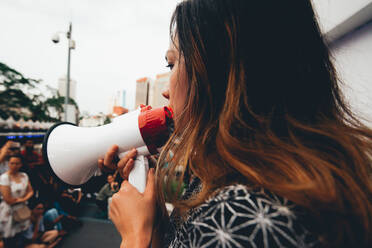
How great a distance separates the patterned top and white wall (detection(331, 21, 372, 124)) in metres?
1.24

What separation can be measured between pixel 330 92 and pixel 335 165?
34 cm

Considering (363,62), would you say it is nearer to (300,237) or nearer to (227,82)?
(227,82)

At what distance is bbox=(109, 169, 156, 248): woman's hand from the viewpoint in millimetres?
693

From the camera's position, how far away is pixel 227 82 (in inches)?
27.0

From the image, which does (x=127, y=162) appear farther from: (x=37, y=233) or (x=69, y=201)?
(x=69, y=201)

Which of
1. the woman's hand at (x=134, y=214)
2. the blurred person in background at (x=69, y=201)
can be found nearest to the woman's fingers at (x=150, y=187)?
the woman's hand at (x=134, y=214)

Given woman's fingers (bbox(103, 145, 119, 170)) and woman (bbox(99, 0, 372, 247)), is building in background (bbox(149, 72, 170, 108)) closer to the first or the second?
woman (bbox(99, 0, 372, 247))

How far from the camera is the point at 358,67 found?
54.8 inches

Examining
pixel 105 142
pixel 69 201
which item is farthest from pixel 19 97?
pixel 105 142

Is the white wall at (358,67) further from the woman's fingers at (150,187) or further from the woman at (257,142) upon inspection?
the woman's fingers at (150,187)

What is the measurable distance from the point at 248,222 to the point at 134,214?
493 millimetres

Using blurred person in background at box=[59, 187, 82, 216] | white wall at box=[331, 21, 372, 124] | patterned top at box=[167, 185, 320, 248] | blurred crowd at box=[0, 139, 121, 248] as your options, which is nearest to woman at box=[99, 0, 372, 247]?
patterned top at box=[167, 185, 320, 248]

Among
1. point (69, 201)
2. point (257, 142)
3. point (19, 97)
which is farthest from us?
point (19, 97)

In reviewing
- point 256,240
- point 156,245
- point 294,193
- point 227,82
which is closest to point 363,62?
point 227,82
